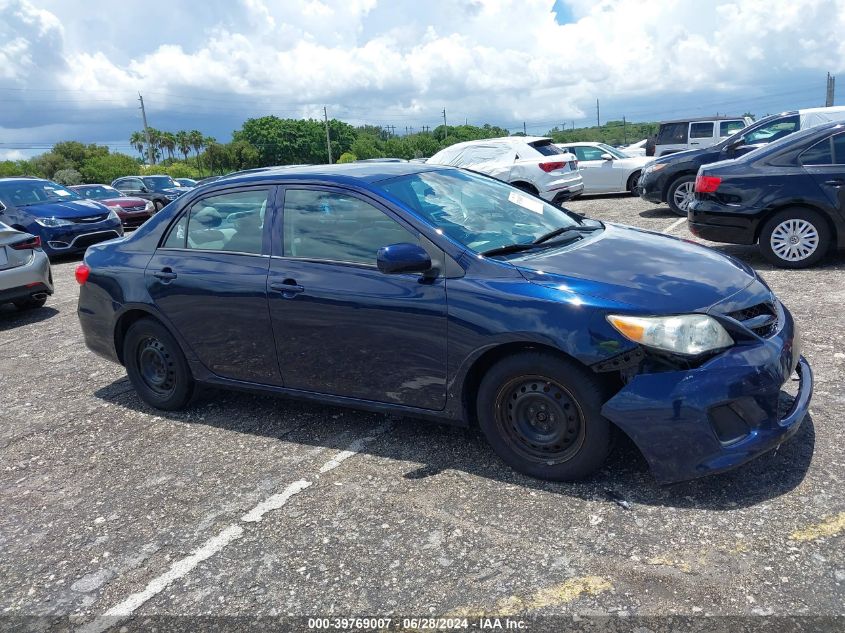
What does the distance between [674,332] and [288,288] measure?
206cm

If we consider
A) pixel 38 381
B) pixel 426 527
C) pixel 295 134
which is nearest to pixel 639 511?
pixel 426 527

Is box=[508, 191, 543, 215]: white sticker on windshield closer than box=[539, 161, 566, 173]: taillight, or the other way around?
box=[508, 191, 543, 215]: white sticker on windshield

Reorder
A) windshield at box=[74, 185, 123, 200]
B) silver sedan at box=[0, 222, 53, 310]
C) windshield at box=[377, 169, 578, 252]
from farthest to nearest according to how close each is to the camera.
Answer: windshield at box=[74, 185, 123, 200] < silver sedan at box=[0, 222, 53, 310] < windshield at box=[377, 169, 578, 252]

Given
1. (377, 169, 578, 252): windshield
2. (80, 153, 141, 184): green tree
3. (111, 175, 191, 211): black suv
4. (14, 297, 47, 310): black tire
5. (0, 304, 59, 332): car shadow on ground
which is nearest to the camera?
(377, 169, 578, 252): windshield

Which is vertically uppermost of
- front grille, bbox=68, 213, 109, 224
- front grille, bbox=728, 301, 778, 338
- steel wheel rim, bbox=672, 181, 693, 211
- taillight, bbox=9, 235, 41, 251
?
front grille, bbox=68, 213, 109, 224

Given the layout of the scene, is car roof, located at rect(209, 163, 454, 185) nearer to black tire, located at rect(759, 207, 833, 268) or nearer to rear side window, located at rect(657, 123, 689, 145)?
black tire, located at rect(759, 207, 833, 268)

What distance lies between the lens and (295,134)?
112 metres

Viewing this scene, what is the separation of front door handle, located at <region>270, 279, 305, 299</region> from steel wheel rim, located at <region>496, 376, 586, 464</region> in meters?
1.29

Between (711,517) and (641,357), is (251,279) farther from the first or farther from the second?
(711,517)

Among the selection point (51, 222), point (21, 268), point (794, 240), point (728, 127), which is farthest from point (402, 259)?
point (728, 127)

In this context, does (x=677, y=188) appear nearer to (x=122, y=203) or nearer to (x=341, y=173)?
(x=341, y=173)

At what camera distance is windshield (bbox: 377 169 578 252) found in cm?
371

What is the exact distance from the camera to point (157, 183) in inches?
965

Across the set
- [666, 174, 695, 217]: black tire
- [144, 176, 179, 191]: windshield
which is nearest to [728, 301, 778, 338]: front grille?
[666, 174, 695, 217]: black tire
